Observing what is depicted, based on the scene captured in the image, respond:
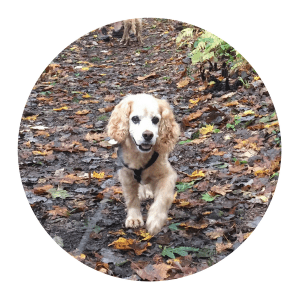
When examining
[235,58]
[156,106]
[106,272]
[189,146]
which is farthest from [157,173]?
[235,58]


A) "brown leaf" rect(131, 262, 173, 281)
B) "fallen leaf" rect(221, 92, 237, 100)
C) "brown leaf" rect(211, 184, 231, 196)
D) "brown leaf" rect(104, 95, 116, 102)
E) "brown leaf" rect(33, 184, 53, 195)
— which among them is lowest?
"brown leaf" rect(131, 262, 173, 281)

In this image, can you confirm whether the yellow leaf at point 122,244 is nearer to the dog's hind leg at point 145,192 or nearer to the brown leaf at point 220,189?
the dog's hind leg at point 145,192

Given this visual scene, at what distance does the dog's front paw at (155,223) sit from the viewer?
405 centimetres

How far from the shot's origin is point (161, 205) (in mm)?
4082

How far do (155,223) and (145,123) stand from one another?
908 mm

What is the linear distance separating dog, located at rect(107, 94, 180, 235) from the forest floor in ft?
0.25

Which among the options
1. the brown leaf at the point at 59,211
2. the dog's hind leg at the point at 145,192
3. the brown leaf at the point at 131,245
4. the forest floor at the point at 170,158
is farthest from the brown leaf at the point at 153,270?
the brown leaf at the point at 59,211

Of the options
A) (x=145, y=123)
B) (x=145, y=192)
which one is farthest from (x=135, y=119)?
(x=145, y=192)

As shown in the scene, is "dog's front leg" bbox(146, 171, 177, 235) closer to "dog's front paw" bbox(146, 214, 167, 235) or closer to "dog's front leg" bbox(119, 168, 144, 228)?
"dog's front paw" bbox(146, 214, 167, 235)

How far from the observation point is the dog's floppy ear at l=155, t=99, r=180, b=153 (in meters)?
3.86

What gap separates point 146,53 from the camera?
4.36 m

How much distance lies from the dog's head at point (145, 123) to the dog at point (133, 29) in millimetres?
646

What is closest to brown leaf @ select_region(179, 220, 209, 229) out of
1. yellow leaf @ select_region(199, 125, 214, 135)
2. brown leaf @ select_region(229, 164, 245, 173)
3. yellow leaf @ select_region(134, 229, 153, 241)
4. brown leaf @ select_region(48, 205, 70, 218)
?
yellow leaf @ select_region(134, 229, 153, 241)

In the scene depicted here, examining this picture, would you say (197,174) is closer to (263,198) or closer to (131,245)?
(263,198)
